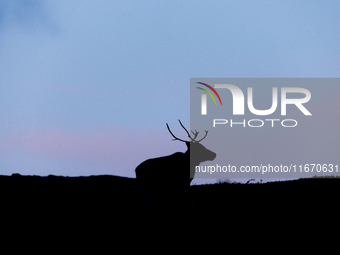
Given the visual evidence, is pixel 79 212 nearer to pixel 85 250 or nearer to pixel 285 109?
pixel 85 250

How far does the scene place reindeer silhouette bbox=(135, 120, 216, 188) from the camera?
11.7 metres

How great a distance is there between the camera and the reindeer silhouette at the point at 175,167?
38.5ft

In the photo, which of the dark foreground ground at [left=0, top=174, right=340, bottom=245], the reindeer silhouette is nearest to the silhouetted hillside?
the dark foreground ground at [left=0, top=174, right=340, bottom=245]

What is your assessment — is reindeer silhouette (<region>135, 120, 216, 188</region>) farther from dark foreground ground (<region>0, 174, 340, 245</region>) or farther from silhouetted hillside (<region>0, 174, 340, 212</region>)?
dark foreground ground (<region>0, 174, 340, 245</region>)

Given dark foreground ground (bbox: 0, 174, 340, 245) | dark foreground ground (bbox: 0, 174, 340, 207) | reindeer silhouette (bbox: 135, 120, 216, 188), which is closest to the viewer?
dark foreground ground (bbox: 0, 174, 340, 245)

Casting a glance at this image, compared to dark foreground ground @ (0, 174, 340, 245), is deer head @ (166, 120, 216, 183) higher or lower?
higher

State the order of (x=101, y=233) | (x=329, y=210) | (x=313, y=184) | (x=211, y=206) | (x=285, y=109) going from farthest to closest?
1. (x=285, y=109)
2. (x=313, y=184)
3. (x=211, y=206)
4. (x=329, y=210)
5. (x=101, y=233)

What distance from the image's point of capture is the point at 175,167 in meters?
11.9

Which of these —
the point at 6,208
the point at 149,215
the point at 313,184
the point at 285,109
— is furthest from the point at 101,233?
the point at 285,109

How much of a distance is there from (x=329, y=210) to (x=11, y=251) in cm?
673

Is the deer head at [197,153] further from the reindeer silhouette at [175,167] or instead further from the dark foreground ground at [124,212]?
the dark foreground ground at [124,212]

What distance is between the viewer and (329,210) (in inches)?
325

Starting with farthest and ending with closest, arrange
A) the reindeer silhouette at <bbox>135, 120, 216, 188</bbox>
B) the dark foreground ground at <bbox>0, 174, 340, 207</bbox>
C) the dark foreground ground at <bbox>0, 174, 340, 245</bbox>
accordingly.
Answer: the reindeer silhouette at <bbox>135, 120, 216, 188</bbox> → the dark foreground ground at <bbox>0, 174, 340, 207</bbox> → the dark foreground ground at <bbox>0, 174, 340, 245</bbox>

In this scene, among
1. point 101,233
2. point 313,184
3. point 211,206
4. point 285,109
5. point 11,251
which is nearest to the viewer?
point 11,251
